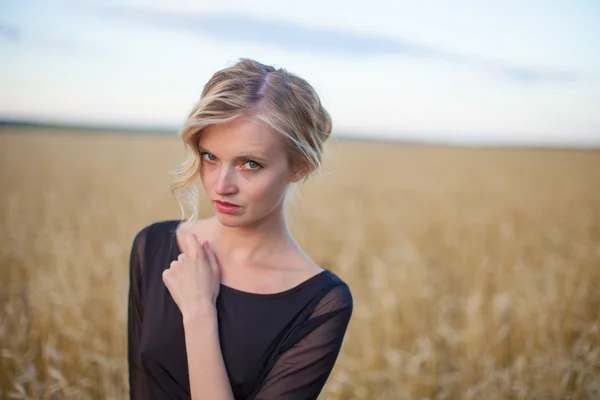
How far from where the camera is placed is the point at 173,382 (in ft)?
5.15

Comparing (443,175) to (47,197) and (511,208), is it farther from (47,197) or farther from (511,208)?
(47,197)

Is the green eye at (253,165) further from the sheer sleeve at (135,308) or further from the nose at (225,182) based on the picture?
the sheer sleeve at (135,308)

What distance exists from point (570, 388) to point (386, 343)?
106 centimetres

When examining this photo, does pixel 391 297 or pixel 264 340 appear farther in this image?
pixel 391 297

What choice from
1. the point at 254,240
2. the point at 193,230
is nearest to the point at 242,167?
the point at 254,240

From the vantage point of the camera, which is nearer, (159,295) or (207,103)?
(207,103)

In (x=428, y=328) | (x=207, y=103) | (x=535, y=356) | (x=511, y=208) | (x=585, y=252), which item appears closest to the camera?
(x=207, y=103)

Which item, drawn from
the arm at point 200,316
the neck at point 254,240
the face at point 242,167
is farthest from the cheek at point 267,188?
the arm at point 200,316

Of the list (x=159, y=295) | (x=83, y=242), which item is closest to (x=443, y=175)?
(x=83, y=242)

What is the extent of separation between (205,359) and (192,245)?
30cm

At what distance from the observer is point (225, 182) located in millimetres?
1456

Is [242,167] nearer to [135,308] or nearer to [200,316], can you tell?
[200,316]

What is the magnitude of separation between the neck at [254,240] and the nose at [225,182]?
0.20 m

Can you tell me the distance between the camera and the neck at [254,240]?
1649 millimetres
